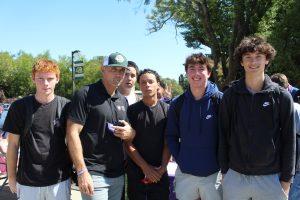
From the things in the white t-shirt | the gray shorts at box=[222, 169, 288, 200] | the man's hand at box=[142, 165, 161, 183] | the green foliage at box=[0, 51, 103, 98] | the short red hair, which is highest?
the short red hair

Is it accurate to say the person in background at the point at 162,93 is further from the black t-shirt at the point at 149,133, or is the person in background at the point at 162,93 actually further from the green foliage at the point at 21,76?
the green foliage at the point at 21,76

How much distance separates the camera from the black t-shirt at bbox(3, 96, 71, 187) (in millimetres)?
3566

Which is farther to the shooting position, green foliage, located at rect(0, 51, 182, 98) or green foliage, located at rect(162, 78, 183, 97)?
green foliage, located at rect(0, 51, 182, 98)

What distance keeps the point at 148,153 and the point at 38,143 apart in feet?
3.67

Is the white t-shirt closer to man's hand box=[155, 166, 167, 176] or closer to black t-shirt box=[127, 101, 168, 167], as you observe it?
black t-shirt box=[127, 101, 168, 167]

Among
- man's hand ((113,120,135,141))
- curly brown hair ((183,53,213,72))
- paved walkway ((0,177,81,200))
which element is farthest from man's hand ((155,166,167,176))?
paved walkway ((0,177,81,200))

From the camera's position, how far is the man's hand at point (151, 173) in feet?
13.2

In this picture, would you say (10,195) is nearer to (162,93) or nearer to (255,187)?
(162,93)

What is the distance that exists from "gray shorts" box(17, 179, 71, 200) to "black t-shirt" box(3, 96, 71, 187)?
39 mm

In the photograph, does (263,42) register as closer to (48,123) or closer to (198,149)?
(198,149)

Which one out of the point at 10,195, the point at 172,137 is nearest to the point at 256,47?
the point at 172,137

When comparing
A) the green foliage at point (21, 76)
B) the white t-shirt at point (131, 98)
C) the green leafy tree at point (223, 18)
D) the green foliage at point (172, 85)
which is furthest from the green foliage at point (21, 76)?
the white t-shirt at point (131, 98)

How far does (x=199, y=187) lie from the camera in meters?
3.66

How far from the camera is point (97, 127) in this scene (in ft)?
12.2
